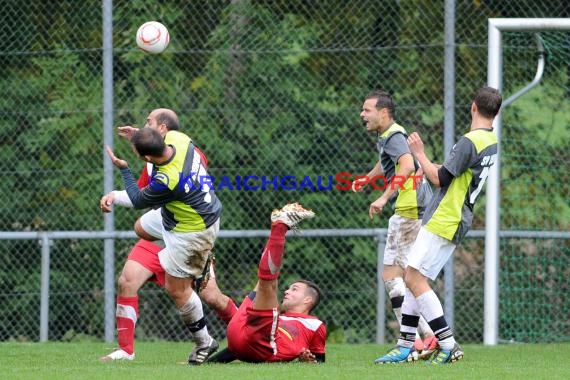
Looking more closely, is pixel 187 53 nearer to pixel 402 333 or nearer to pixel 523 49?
pixel 523 49

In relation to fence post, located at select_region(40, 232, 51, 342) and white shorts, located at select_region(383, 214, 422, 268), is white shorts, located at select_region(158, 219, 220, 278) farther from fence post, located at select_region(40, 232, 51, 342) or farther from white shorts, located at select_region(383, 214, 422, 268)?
fence post, located at select_region(40, 232, 51, 342)

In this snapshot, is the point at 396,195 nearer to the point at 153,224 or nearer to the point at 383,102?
the point at 383,102

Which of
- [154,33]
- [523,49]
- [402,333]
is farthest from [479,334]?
[154,33]

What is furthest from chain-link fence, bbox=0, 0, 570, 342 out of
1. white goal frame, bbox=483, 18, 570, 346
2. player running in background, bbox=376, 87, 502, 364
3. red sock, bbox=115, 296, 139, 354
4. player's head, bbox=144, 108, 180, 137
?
player running in background, bbox=376, 87, 502, 364

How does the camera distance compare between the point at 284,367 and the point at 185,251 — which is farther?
the point at 185,251

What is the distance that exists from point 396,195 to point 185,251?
5.68 ft

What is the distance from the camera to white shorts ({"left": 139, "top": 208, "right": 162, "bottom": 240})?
28.9 ft

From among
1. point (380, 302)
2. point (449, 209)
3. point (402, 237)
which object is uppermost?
point (449, 209)

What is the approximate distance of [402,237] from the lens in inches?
348

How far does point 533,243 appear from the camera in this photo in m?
11.1

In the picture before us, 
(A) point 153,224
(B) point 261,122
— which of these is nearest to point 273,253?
(A) point 153,224

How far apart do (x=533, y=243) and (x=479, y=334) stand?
1.00 metres

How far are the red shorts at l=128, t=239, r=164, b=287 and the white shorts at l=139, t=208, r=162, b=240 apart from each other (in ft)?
0.36

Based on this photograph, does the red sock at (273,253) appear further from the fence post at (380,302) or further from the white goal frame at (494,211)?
the fence post at (380,302)
